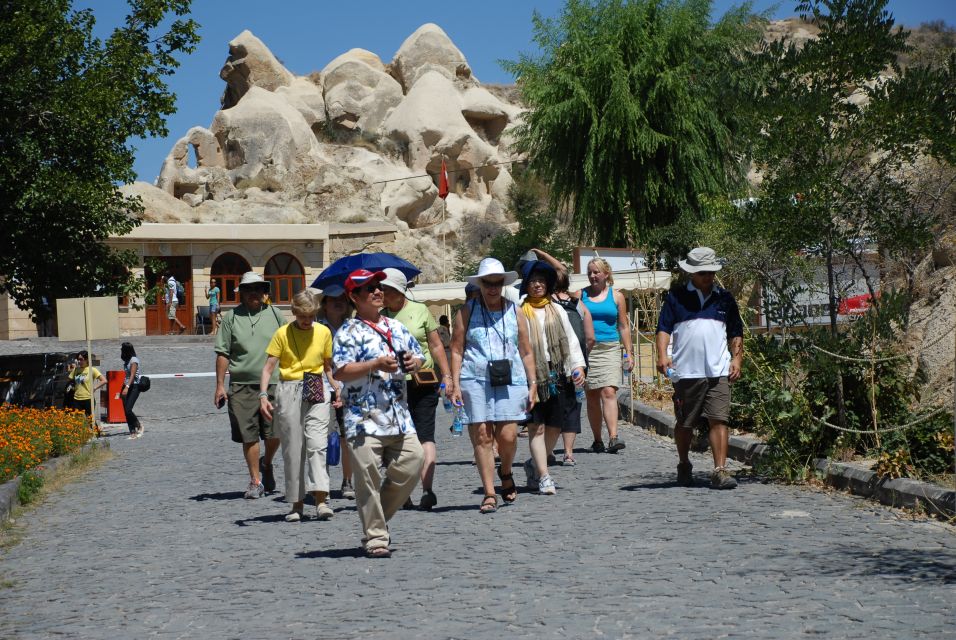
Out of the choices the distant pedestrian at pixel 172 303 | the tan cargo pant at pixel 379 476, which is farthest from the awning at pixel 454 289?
the tan cargo pant at pixel 379 476

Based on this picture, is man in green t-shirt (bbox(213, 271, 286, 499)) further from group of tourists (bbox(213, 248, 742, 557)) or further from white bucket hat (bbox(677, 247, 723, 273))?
white bucket hat (bbox(677, 247, 723, 273))

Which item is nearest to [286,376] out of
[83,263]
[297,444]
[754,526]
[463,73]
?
[297,444]

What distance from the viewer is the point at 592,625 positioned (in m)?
4.96

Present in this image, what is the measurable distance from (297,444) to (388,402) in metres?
2.08

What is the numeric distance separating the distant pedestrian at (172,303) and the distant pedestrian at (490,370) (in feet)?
123

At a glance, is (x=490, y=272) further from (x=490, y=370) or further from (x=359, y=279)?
(x=359, y=279)

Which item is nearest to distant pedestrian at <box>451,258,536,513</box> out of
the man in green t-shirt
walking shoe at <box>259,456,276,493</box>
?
the man in green t-shirt

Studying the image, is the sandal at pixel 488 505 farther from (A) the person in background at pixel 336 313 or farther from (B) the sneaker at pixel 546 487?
(A) the person in background at pixel 336 313

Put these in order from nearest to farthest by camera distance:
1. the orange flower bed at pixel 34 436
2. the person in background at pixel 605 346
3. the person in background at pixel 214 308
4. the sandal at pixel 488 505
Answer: the sandal at pixel 488 505
the orange flower bed at pixel 34 436
the person in background at pixel 605 346
the person in background at pixel 214 308

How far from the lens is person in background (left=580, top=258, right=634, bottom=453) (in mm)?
12062

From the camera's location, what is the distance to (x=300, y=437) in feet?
29.3

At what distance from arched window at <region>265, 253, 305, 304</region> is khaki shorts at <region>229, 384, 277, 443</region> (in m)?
41.4

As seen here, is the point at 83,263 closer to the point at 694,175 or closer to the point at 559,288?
the point at 559,288

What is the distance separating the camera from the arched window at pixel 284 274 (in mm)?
51312
